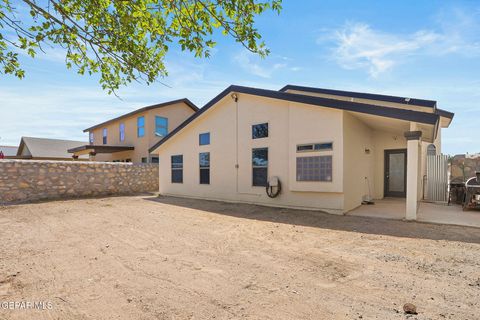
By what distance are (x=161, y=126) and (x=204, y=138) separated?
A: 28.0 feet

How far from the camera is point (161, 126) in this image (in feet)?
64.2

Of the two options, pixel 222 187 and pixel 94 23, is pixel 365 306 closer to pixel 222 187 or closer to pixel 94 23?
pixel 94 23

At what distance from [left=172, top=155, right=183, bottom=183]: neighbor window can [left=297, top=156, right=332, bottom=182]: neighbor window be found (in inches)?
283

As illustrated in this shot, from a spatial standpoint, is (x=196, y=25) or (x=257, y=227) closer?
(x=196, y=25)

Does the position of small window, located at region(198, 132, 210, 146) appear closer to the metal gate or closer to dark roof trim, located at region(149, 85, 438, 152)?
dark roof trim, located at region(149, 85, 438, 152)

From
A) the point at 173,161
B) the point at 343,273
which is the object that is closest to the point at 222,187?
the point at 173,161

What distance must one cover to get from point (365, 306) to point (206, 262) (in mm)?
2386

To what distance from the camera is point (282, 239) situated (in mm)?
5551

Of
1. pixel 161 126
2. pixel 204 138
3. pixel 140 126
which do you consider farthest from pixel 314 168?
pixel 140 126

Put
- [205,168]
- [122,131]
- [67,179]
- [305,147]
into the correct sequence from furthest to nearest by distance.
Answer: [122,131] < [67,179] < [205,168] < [305,147]

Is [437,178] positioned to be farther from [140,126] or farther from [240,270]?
[140,126]

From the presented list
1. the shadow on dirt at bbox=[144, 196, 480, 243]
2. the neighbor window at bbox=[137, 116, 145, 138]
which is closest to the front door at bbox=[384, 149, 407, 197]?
the shadow on dirt at bbox=[144, 196, 480, 243]

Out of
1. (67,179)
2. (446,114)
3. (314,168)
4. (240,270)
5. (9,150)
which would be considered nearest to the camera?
(240,270)

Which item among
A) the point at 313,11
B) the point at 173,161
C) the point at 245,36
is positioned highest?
the point at 313,11
